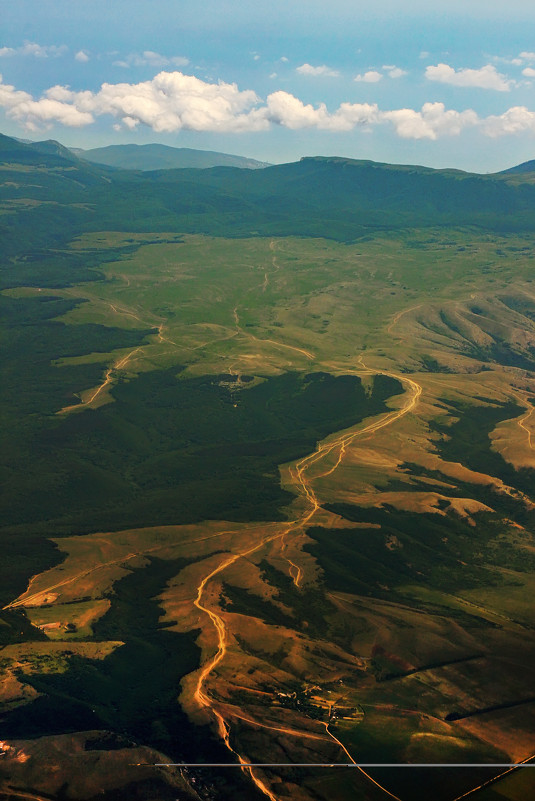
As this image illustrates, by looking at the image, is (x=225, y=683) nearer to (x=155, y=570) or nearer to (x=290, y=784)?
(x=290, y=784)

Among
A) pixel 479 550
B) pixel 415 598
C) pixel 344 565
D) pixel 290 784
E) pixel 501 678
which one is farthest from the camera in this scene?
pixel 479 550

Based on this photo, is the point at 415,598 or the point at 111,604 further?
the point at 415,598

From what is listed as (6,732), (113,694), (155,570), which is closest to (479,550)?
(155,570)

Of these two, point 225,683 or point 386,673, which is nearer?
point 225,683

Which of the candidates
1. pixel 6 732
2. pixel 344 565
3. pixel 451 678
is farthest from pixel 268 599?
pixel 6 732

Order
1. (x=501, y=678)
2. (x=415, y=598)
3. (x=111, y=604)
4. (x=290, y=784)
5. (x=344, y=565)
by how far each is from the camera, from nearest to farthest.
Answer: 1. (x=290, y=784)
2. (x=501, y=678)
3. (x=111, y=604)
4. (x=415, y=598)
5. (x=344, y=565)

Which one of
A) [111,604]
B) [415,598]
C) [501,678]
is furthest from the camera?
[415,598]

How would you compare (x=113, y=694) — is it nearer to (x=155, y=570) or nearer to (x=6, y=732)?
(x=6, y=732)

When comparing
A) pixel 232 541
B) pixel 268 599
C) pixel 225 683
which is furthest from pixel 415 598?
pixel 225 683

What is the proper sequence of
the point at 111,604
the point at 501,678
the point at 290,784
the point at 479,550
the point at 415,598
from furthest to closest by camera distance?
the point at 479,550, the point at 415,598, the point at 111,604, the point at 501,678, the point at 290,784
